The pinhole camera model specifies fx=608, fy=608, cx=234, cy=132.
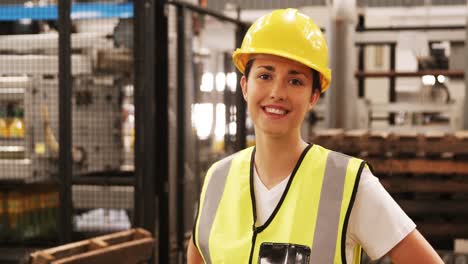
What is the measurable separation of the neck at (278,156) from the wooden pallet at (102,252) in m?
0.77

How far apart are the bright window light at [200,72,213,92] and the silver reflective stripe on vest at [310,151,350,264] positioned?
367cm

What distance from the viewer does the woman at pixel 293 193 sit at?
1.64 m

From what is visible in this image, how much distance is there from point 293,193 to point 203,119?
12.5 feet

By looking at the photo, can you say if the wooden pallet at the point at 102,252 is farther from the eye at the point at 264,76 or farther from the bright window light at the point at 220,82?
the bright window light at the point at 220,82

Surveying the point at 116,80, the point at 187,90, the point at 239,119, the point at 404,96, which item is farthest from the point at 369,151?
the point at 404,96

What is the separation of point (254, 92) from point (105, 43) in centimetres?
329

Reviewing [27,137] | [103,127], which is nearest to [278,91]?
[103,127]

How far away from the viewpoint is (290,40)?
1703 millimetres

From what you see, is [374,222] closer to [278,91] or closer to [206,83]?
[278,91]

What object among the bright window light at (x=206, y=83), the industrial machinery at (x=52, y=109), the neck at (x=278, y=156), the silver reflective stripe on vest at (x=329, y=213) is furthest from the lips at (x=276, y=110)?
the bright window light at (x=206, y=83)

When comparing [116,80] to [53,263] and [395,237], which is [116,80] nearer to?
[53,263]

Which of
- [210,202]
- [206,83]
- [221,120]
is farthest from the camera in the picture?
[221,120]

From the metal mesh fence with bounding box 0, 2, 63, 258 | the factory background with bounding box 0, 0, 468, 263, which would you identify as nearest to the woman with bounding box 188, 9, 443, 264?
the factory background with bounding box 0, 0, 468, 263

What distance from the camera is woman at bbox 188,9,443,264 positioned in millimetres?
1638
